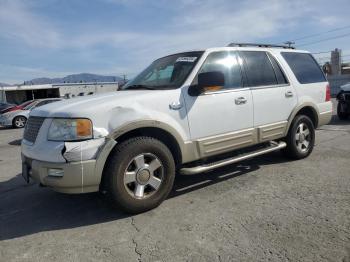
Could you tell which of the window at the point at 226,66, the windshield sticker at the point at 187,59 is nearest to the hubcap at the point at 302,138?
the window at the point at 226,66

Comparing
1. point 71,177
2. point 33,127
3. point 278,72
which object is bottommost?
point 71,177

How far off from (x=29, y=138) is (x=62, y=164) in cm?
87

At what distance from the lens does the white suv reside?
11.7 ft

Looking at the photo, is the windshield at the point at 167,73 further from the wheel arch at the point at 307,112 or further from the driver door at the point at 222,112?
the wheel arch at the point at 307,112

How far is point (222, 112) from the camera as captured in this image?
14.8 feet

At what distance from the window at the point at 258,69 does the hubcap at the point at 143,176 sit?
1.92 m

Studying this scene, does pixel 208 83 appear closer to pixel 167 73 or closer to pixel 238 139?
pixel 167 73

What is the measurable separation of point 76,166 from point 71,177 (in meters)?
0.13

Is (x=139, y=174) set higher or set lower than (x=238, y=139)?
lower

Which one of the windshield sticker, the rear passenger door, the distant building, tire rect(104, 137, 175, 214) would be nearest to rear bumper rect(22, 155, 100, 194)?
tire rect(104, 137, 175, 214)

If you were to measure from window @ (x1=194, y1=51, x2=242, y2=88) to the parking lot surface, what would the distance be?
1376mm

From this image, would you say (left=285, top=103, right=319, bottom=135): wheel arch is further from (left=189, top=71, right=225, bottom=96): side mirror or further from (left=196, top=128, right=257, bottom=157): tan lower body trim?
(left=189, top=71, right=225, bottom=96): side mirror

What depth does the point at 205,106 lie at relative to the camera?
14.3 ft

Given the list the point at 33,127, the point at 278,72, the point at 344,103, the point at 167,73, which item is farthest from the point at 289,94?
the point at 344,103
